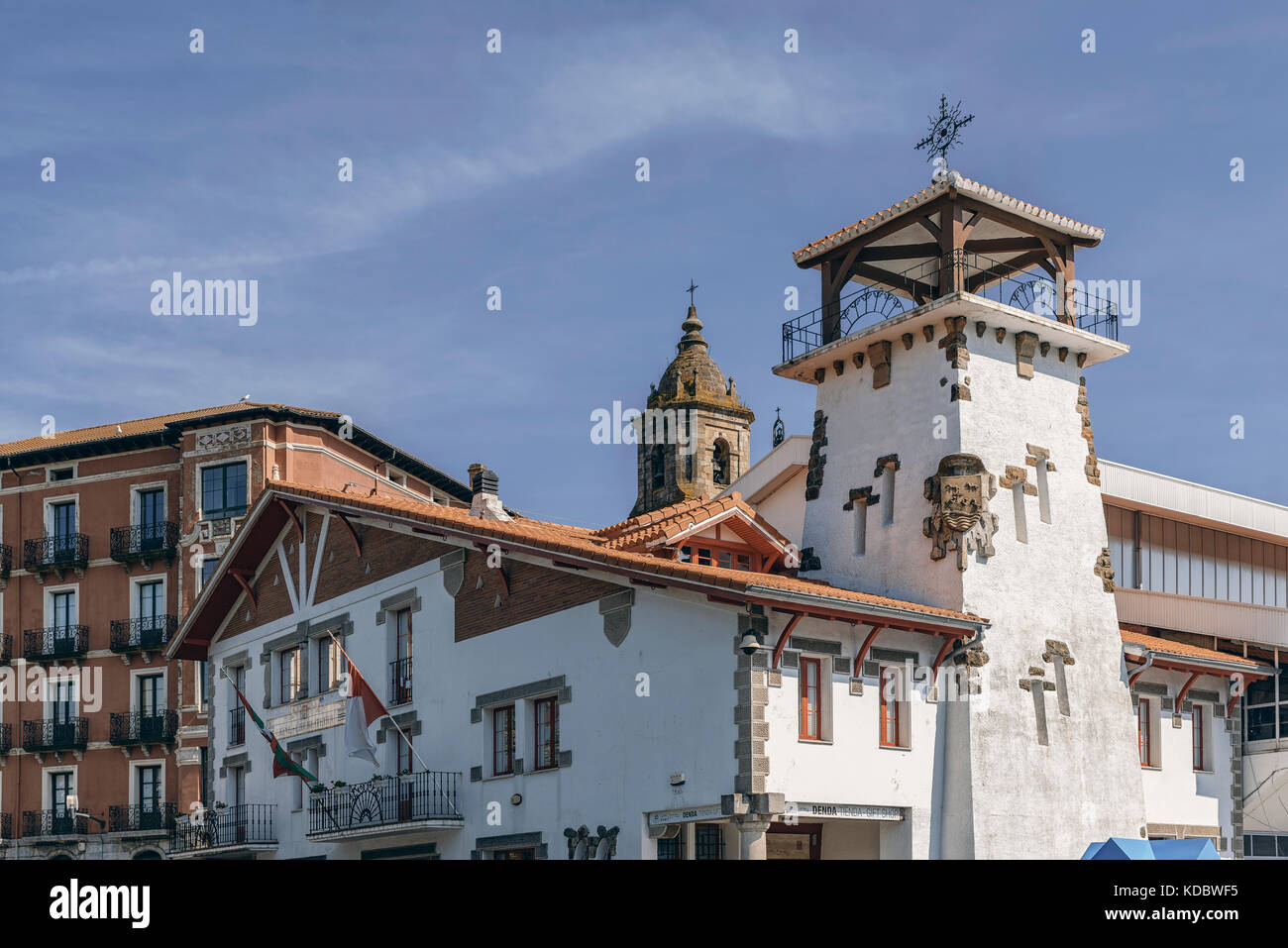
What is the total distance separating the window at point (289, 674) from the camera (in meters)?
37.9

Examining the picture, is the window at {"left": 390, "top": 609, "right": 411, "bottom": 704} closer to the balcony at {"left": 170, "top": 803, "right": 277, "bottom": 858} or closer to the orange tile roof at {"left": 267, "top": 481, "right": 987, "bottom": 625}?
the orange tile roof at {"left": 267, "top": 481, "right": 987, "bottom": 625}

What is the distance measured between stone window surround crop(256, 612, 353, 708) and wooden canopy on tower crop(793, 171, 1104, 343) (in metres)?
13.0

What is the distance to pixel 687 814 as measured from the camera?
26.1 m

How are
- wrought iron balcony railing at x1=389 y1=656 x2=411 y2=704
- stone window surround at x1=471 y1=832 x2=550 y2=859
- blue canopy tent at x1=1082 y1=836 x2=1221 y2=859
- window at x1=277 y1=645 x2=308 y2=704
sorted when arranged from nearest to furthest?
1. blue canopy tent at x1=1082 y1=836 x2=1221 y2=859
2. stone window surround at x1=471 y1=832 x2=550 y2=859
3. wrought iron balcony railing at x1=389 y1=656 x2=411 y2=704
4. window at x1=277 y1=645 x2=308 y2=704

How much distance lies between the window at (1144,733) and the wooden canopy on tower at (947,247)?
8528 millimetres

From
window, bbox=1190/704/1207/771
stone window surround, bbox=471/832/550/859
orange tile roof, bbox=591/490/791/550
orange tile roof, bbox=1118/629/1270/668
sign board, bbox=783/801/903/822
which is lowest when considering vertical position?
stone window surround, bbox=471/832/550/859

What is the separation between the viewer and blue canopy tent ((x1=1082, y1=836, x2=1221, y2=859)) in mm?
24609

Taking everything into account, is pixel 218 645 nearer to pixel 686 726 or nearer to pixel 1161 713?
pixel 686 726

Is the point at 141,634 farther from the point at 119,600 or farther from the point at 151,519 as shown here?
the point at 151,519

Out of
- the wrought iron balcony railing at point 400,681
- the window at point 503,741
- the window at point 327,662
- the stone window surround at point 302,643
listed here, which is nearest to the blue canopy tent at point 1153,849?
the window at point 503,741

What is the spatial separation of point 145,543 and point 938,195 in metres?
36.9

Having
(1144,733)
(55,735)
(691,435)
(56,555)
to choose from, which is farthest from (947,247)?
(691,435)

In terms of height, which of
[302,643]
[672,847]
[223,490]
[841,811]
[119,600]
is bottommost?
[672,847]

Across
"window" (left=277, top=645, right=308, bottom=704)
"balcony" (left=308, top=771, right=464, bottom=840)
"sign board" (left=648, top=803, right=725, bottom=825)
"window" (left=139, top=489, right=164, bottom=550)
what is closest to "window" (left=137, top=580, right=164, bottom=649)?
"window" (left=139, top=489, right=164, bottom=550)
